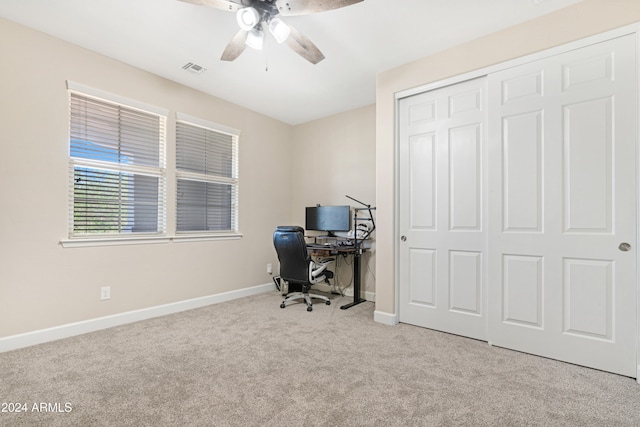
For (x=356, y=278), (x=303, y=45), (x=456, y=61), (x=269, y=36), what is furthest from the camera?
(x=356, y=278)

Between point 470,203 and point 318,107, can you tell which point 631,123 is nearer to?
point 470,203

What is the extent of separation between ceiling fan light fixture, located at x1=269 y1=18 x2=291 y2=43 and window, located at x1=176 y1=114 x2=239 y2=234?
199 centimetres

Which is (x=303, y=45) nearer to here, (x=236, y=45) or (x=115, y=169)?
(x=236, y=45)

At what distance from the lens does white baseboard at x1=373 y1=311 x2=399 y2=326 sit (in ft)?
10.2

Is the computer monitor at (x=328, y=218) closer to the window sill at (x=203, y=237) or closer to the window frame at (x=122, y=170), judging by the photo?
the window sill at (x=203, y=237)

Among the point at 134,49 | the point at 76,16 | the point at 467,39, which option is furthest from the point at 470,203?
the point at 76,16

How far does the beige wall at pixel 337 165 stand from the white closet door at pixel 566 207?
5.79 feet

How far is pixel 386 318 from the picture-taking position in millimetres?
3131

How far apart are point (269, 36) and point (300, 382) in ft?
9.21

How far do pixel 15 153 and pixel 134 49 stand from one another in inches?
53.8

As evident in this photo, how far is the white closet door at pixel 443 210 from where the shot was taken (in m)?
2.74

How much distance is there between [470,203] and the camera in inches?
109

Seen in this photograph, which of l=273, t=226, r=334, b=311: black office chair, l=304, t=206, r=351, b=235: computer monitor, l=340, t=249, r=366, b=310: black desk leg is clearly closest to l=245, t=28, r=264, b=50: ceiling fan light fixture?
l=273, t=226, r=334, b=311: black office chair

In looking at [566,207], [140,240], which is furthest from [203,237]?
[566,207]
